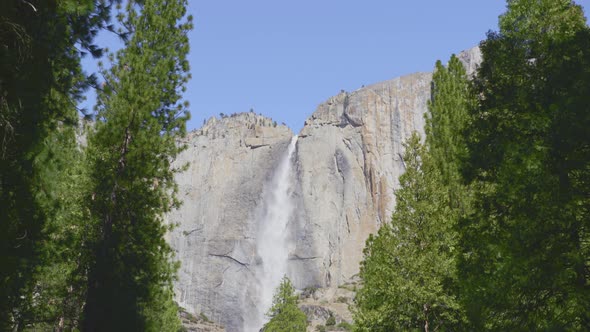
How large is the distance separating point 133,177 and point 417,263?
993 centimetres

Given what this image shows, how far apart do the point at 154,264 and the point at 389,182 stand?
92.0m

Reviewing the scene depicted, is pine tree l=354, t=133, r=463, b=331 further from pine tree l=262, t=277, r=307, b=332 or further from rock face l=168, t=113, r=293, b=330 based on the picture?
rock face l=168, t=113, r=293, b=330

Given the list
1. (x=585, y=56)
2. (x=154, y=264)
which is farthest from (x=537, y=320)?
(x=154, y=264)

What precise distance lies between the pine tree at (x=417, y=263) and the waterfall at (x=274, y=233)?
85.7 metres

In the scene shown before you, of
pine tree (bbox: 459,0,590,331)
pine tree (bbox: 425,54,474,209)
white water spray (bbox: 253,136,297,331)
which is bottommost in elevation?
pine tree (bbox: 459,0,590,331)

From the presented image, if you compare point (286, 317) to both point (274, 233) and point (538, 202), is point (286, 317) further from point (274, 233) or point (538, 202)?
point (274, 233)

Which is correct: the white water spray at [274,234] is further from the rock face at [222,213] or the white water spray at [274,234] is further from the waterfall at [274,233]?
the rock face at [222,213]

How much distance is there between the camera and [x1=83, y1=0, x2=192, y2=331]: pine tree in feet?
55.3

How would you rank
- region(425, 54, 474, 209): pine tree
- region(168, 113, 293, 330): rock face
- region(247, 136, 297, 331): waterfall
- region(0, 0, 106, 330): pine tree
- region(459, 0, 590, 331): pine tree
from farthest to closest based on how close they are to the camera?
region(168, 113, 293, 330): rock face
region(247, 136, 297, 331): waterfall
region(425, 54, 474, 209): pine tree
region(459, 0, 590, 331): pine tree
region(0, 0, 106, 330): pine tree

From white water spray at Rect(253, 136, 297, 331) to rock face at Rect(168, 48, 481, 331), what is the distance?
1.40m

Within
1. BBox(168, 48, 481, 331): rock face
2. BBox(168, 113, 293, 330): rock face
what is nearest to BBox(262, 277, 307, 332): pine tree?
BBox(168, 48, 481, 331): rock face

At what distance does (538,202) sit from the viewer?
9.55 metres

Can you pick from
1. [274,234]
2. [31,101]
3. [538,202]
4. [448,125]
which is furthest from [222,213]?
[31,101]

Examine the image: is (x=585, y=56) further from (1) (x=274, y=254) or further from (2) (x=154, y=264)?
(1) (x=274, y=254)
